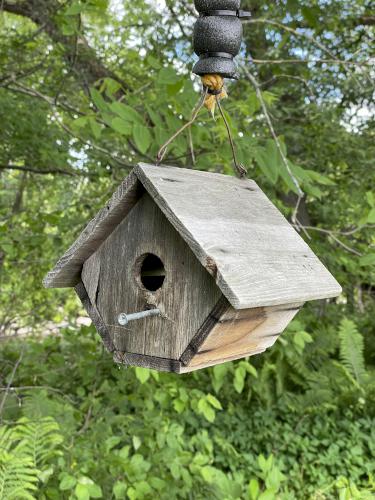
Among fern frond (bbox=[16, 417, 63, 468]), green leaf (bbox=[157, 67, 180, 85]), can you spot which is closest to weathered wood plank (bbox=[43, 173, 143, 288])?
green leaf (bbox=[157, 67, 180, 85])

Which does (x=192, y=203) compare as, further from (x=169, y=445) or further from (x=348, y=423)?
(x=348, y=423)

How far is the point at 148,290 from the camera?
3.90ft

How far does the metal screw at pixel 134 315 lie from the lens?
1009 mm

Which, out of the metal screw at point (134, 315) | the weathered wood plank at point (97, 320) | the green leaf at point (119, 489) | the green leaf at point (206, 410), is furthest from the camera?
the green leaf at point (206, 410)

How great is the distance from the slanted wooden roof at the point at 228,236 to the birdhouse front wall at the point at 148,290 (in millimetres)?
41

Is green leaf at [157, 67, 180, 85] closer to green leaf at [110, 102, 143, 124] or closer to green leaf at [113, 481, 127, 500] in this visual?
green leaf at [110, 102, 143, 124]

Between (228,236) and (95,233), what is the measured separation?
0.36m

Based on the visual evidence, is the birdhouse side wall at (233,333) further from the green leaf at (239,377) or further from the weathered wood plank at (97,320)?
the green leaf at (239,377)

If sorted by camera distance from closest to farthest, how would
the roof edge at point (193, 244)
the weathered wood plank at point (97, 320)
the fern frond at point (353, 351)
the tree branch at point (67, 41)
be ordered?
the roof edge at point (193, 244)
the weathered wood plank at point (97, 320)
the tree branch at point (67, 41)
the fern frond at point (353, 351)

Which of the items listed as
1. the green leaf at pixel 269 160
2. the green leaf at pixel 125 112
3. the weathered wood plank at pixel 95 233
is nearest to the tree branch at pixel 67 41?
the green leaf at pixel 125 112

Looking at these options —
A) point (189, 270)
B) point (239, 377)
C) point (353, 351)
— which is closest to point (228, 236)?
point (189, 270)

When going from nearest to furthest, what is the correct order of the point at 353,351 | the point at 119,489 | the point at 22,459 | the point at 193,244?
the point at 193,244, the point at 22,459, the point at 119,489, the point at 353,351

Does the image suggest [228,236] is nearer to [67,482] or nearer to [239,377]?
[67,482]

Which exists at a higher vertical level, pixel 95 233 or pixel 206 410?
pixel 95 233
